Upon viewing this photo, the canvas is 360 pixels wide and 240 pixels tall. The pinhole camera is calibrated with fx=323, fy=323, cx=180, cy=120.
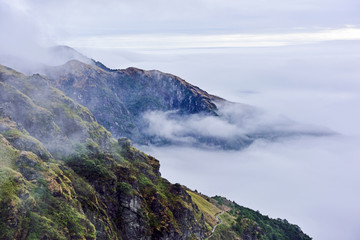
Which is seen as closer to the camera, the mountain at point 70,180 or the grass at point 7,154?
the mountain at point 70,180

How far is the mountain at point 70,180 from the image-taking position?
9812 cm

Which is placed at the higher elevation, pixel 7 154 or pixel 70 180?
pixel 7 154

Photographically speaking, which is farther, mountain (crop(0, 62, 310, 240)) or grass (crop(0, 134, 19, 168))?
grass (crop(0, 134, 19, 168))

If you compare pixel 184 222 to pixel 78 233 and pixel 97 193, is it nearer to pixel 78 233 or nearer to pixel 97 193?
pixel 97 193

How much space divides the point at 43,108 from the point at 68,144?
24.5 meters

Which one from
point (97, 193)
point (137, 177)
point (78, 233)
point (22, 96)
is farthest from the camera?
point (137, 177)

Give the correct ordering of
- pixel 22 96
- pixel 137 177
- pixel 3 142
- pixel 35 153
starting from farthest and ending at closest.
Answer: pixel 137 177 → pixel 22 96 → pixel 35 153 → pixel 3 142

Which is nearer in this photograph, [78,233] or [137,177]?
[78,233]

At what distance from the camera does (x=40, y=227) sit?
94.4 metres

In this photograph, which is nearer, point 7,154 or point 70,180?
point 7,154

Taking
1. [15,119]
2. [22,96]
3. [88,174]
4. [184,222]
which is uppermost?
[22,96]

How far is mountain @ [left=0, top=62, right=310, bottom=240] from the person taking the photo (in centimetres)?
9812

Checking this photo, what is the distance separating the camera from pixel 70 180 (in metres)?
128

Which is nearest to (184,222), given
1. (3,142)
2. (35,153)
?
(35,153)
